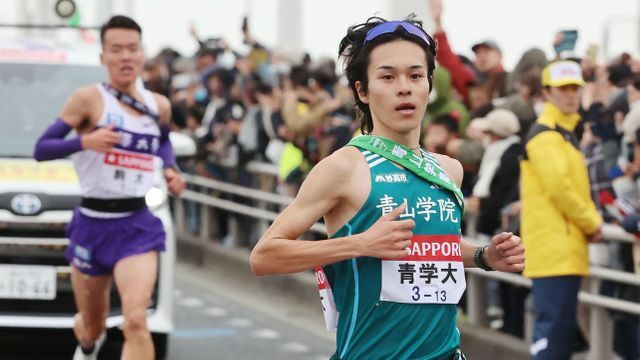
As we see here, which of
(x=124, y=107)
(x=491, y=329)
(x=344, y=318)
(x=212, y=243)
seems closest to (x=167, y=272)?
(x=124, y=107)

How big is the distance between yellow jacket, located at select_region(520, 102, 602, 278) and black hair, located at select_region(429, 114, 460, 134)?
182cm

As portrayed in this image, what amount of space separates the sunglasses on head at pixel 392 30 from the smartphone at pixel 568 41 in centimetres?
490

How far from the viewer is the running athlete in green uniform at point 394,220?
4.66 m

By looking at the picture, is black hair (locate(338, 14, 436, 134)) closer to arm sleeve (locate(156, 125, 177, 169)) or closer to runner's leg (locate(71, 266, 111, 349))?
runner's leg (locate(71, 266, 111, 349))

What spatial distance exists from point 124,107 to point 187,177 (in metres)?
8.12

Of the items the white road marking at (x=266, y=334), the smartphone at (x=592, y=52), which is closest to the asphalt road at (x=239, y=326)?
the white road marking at (x=266, y=334)

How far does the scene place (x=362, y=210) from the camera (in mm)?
4668

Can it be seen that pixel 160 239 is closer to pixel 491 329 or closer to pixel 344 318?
pixel 491 329

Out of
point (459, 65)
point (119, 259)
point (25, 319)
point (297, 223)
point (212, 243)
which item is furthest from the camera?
point (212, 243)

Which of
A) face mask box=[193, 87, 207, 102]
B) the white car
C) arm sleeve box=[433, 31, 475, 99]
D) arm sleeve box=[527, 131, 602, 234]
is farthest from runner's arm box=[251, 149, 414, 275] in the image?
face mask box=[193, 87, 207, 102]

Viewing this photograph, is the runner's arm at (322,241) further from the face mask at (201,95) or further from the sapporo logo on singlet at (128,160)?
the face mask at (201,95)

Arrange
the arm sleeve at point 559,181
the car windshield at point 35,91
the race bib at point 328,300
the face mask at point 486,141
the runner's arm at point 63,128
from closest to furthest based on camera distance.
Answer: the race bib at point 328,300 < the runner's arm at point 63,128 < the arm sleeve at point 559,181 < the face mask at point 486,141 < the car windshield at point 35,91

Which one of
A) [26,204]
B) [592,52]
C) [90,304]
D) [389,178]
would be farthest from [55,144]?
[592,52]

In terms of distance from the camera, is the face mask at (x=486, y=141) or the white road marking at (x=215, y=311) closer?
the face mask at (x=486, y=141)
